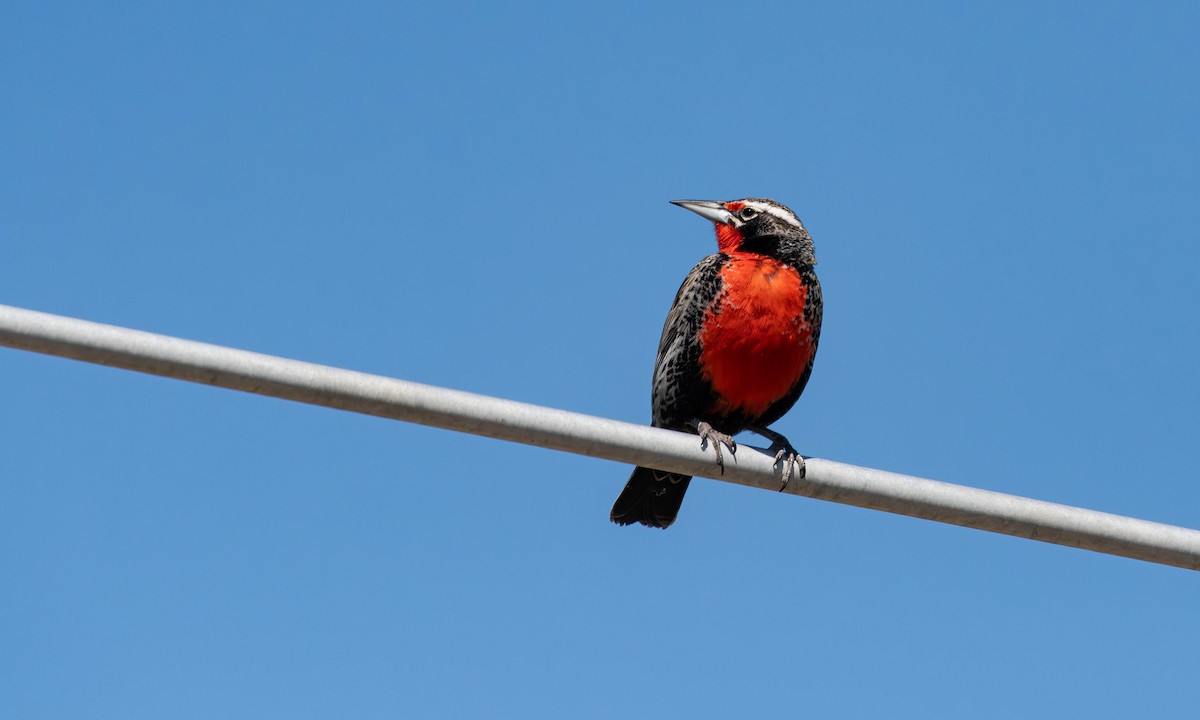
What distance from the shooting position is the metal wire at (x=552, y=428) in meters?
3.44

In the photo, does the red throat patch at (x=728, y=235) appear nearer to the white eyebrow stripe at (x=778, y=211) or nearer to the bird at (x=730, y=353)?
the white eyebrow stripe at (x=778, y=211)

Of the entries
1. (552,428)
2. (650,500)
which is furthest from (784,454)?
(650,500)

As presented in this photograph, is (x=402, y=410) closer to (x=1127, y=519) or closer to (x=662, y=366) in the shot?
(x=1127, y=519)

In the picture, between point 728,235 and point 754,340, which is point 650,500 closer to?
point 754,340

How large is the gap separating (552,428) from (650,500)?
10.9ft

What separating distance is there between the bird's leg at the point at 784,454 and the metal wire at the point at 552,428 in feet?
0.14

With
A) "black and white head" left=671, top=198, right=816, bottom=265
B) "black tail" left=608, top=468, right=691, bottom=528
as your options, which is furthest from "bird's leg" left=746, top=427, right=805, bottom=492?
"black and white head" left=671, top=198, right=816, bottom=265

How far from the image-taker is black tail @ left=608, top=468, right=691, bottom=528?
273 inches

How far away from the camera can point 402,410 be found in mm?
3662

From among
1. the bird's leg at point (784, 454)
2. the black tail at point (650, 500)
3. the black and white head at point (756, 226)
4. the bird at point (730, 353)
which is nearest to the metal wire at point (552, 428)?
the bird's leg at point (784, 454)

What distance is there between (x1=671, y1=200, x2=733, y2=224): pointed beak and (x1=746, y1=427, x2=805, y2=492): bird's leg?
1.38 m

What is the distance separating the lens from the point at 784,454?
4.94 metres

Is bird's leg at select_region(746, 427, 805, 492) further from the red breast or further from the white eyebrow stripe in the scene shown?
the white eyebrow stripe

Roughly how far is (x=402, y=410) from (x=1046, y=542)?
6.25 ft
